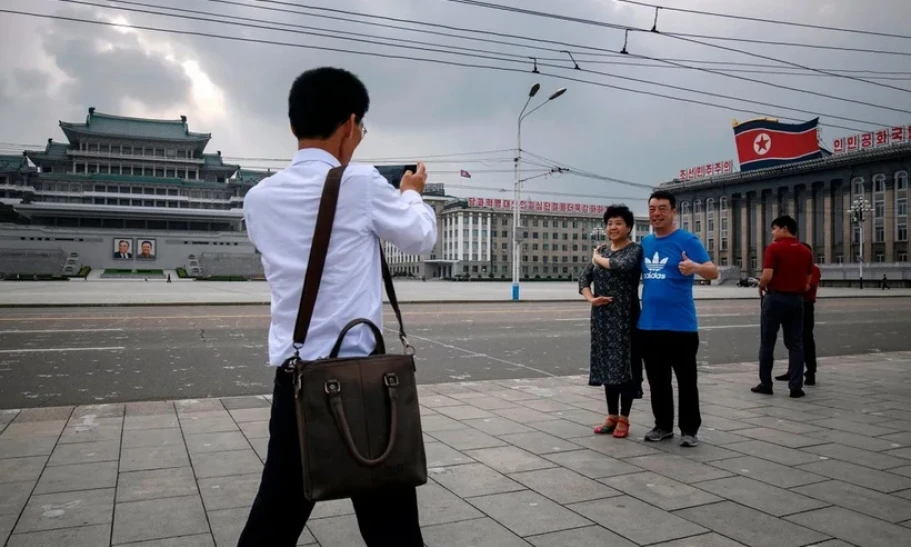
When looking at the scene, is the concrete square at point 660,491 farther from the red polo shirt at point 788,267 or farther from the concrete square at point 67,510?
the red polo shirt at point 788,267

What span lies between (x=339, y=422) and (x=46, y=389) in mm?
6738

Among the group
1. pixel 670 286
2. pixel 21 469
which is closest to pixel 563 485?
pixel 670 286

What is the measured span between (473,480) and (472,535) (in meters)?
0.84

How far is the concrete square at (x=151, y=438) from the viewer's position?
4.76m

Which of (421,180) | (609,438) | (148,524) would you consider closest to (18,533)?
(148,524)

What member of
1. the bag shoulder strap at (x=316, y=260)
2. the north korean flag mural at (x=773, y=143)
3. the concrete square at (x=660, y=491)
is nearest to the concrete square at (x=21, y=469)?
the bag shoulder strap at (x=316, y=260)

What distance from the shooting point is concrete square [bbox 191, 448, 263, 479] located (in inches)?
162

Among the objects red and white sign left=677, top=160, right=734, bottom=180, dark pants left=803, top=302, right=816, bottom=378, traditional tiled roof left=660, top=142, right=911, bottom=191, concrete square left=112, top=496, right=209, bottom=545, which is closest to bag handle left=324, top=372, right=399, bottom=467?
concrete square left=112, top=496, right=209, bottom=545

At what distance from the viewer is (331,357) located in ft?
5.80

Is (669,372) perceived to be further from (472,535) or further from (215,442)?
(215,442)

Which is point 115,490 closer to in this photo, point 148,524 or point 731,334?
point 148,524

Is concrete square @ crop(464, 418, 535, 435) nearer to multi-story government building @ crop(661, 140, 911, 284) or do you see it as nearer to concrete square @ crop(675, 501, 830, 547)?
concrete square @ crop(675, 501, 830, 547)

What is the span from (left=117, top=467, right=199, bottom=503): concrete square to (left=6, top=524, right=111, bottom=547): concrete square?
42cm

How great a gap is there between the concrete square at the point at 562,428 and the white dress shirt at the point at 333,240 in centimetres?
354
